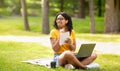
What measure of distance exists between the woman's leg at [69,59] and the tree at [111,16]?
16.7m

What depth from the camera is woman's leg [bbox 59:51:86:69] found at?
28.7 ft

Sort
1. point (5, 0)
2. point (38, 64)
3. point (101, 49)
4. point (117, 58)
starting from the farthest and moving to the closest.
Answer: point (5, 0) → point (101, 49) → point (117, 58) → point (38, 64)

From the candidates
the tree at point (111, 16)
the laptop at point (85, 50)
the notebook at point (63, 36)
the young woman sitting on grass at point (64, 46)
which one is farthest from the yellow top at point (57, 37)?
the tree at point (111, 16)

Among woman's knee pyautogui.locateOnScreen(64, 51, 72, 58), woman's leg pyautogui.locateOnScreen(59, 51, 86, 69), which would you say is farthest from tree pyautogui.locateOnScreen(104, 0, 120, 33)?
woman's knee pyautogui.locateOnScreen(64, 51, 72, 58)

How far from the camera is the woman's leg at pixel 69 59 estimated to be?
8.76 m

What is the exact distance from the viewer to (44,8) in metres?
24.6

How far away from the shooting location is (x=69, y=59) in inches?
350

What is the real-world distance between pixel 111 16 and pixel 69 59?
17.0 m

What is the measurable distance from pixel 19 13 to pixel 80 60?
127 ft

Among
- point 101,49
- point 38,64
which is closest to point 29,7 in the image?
point 101,49

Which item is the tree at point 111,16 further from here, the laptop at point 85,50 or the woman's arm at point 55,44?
the woman's arm at point 55,44

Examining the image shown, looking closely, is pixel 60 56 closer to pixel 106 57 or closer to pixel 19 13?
pixel 106 57

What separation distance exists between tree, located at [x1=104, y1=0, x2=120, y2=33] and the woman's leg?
Answer: 54.8 feet

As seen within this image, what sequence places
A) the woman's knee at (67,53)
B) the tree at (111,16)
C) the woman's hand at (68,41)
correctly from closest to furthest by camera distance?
the woman's knee at (67,53)
the woman's hand at (68,41)
the tree at (111,16)
